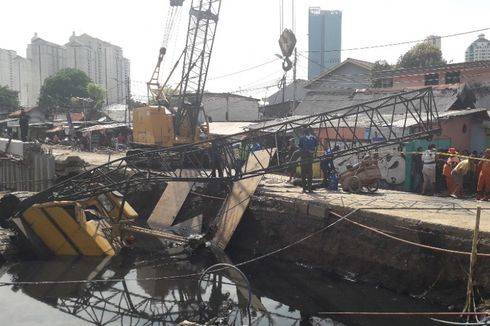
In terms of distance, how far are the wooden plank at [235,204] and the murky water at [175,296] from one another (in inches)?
35.3

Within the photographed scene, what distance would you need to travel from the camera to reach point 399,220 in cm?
990

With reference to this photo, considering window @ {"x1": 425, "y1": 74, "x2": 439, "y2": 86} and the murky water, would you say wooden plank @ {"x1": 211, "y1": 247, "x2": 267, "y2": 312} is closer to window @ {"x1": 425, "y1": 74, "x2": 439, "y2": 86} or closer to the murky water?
the murky water

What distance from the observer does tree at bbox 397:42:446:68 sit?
1553 inches

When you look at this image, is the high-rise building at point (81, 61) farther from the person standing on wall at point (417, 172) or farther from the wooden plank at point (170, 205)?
the person standing on wall at point (417, 172)

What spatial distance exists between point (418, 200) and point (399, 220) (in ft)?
8.93

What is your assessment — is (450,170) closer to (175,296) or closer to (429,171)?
(429,171)

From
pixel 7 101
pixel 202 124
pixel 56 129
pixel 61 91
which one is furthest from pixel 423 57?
pixel 7 101

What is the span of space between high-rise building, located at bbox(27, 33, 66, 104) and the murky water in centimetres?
8388

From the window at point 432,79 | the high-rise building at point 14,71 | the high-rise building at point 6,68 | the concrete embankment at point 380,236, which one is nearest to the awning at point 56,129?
the window at point 432,79

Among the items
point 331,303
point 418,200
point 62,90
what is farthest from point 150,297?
point 62,90

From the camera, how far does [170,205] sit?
1497 cm

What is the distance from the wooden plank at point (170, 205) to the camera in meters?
14.6

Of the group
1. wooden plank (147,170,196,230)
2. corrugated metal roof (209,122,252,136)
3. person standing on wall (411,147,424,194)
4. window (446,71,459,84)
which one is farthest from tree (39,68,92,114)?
person standing on wall (411,147,424,194)

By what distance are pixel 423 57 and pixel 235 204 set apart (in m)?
32.6
